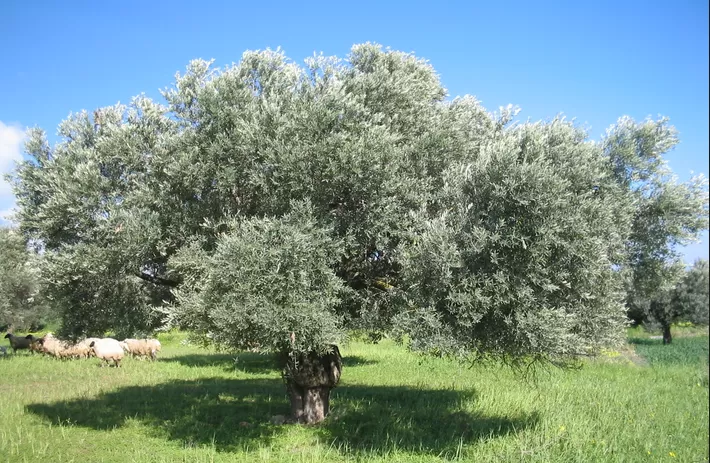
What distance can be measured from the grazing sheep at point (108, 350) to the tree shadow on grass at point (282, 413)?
877 cm

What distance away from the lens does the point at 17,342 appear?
105ft

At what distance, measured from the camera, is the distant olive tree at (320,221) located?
11.1 m

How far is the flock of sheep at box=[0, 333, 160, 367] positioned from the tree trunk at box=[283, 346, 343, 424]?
17.9 metres

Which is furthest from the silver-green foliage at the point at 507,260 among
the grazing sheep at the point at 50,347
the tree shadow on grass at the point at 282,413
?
the grazing sheep at the point at 50,347

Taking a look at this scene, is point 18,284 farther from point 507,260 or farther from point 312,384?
point 507,260

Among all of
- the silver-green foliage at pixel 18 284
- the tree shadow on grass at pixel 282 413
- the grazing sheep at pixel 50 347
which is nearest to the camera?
the tree shadow on grass at pixel 282 413

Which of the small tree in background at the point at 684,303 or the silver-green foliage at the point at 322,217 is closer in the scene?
the silver-green foliage at the point at 322,217

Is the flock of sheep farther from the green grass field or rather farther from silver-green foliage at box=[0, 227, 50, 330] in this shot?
the green grass field

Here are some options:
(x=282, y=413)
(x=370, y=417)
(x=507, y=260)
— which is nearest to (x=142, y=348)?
(x=282, y=413)

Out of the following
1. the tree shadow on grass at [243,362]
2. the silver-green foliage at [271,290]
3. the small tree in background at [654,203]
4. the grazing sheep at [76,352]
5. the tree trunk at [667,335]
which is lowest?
the tree shadow on grass at [243,362]

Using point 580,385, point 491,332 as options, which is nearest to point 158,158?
point 491,332

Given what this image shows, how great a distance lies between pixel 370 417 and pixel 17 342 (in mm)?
27840

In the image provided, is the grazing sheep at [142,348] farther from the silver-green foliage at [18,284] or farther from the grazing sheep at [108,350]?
the silver-green foliage at [18,284]

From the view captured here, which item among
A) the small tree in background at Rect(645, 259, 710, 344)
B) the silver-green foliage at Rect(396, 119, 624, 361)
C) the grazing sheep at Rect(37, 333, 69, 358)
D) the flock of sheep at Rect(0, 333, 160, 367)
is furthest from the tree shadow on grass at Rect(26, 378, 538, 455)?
the small tree in background at Rect(645, 259, 710, 344)
